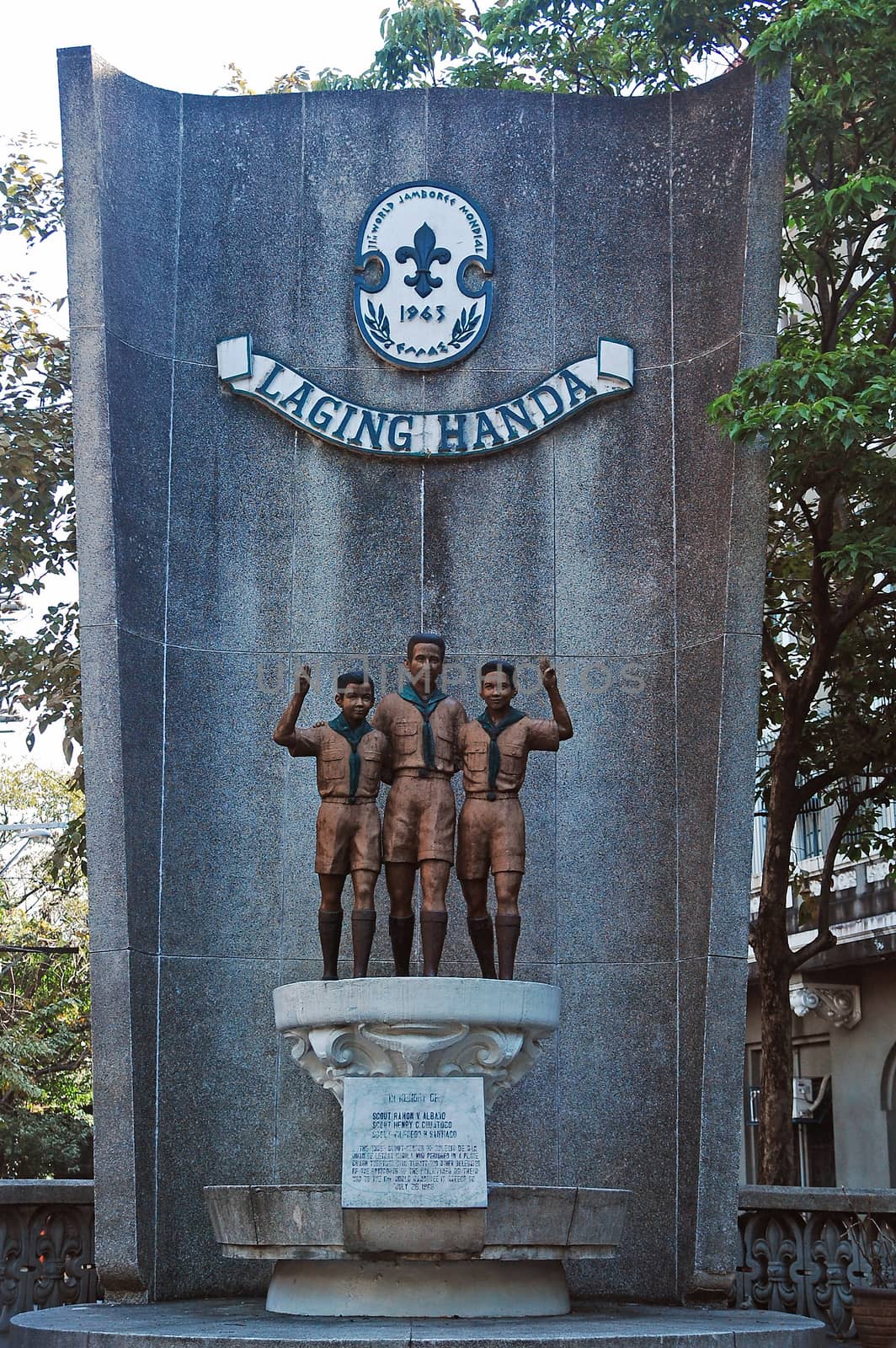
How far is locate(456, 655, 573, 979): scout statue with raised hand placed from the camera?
→ 34.4ft

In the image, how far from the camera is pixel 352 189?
45.4 ft

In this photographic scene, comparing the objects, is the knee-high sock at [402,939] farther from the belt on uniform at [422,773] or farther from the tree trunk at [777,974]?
the tree trunk at [777,974]

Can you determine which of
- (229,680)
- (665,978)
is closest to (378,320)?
(229,680)

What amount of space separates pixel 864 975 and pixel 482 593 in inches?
545

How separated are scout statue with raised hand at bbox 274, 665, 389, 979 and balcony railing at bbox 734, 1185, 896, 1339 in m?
3.65

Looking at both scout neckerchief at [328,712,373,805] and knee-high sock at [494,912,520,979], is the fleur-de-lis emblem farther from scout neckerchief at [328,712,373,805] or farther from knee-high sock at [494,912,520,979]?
knee-high sock at [494,912,520,979]

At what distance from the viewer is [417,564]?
1309 cm

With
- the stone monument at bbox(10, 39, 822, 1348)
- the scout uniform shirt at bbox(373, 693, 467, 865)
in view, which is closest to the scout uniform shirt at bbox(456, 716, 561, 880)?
Result: the scout uniform shirt at bbox(373, 693, 467, 865)

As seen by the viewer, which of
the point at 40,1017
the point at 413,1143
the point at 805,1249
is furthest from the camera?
the point at 40,1017

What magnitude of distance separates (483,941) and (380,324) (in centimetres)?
540

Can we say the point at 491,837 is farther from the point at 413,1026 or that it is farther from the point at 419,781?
the point at 413,1026

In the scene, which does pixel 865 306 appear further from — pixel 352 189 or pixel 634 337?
pixel 352 189

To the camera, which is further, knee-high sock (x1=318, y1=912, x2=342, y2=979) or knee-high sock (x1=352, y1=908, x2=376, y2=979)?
knee-high sock (x1=318, y1=912, x2=342, y2=979)

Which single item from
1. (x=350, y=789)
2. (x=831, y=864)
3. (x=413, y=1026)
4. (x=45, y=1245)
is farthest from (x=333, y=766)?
(x=831, y=864)
